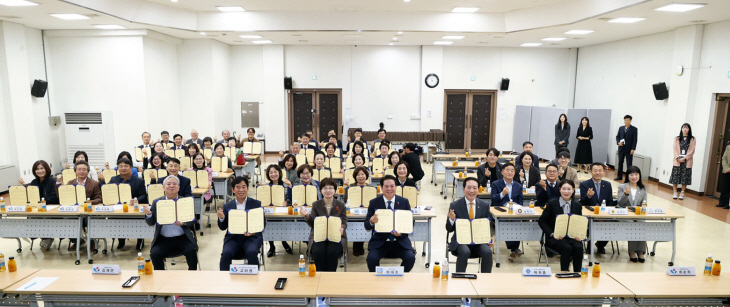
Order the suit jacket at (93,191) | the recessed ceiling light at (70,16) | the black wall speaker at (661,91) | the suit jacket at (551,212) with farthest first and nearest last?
the black wall speaker at (661,91) < the recessed ceiling light at (70,16) < the suit jacket at (93,191) < the suit jacket at (551,212)

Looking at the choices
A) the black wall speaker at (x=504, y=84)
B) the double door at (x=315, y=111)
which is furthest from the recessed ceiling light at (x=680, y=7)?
the double door at (x=315, y=111)

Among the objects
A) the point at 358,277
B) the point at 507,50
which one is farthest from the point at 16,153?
the point at 507,50

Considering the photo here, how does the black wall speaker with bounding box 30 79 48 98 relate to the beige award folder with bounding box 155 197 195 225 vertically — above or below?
above

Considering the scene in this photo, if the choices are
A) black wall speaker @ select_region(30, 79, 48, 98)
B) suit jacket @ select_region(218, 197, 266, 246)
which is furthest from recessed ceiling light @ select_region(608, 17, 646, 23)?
black wall speaker @ select_region(30, 79, 48, 98)

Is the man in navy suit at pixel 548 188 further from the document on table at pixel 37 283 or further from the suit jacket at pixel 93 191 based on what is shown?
the suit jacket at pixel 93 191

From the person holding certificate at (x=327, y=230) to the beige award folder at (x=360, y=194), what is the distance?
0.90 m

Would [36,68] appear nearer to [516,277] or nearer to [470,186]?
[470,186]

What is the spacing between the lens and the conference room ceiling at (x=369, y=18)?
333 inches

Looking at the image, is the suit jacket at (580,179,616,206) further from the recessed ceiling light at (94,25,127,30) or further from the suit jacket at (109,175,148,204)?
the recessed ceiling light at (94,25,127,30)

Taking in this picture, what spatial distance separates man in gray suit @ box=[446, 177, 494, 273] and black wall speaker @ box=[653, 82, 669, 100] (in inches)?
319

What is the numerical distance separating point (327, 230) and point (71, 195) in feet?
12.5

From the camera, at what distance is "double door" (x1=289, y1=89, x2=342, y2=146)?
1548 centimetres

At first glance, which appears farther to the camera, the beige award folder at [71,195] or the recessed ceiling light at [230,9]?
the recessed ceiling light at [230,9]

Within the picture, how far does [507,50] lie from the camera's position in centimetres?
1516
